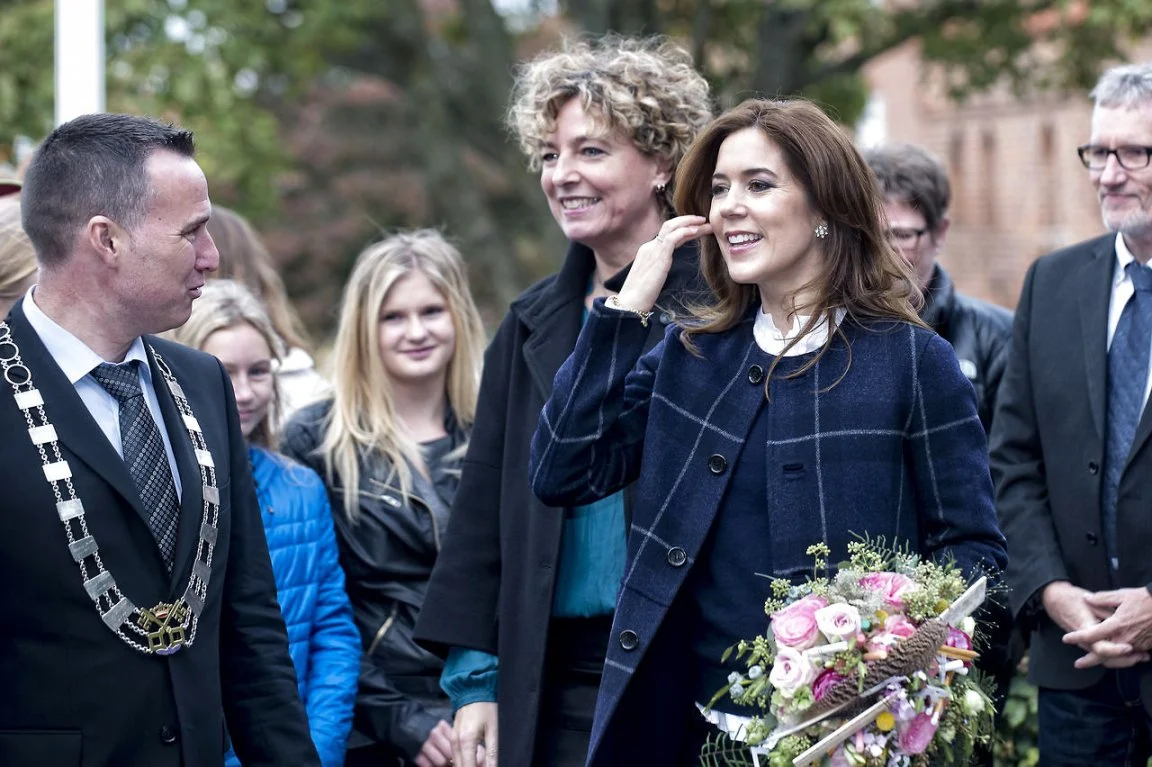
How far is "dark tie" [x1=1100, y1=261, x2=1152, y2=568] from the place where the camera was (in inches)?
181

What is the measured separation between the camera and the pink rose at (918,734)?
295 centimetres

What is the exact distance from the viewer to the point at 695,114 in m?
4.36

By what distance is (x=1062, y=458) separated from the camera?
15.5ft

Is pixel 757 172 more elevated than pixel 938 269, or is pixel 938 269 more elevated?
pixel 757 172

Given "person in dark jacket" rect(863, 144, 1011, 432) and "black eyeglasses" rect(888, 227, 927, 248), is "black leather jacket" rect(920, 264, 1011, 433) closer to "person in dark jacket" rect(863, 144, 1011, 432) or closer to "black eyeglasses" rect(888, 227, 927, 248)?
"person in dark jacket" rect(863, 144, 1011, 432)

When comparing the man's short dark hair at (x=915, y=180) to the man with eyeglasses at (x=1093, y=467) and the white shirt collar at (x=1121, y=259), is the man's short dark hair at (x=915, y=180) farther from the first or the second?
the white shirt collar at (x=1121, y=259)

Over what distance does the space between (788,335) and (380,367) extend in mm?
2107

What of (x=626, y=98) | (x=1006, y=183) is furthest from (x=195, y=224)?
(x=1006, y=183)

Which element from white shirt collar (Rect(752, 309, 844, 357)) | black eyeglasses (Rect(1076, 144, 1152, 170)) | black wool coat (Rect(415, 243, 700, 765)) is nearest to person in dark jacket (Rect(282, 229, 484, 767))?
black wool coat (Rect(415, 243, 700, 765))

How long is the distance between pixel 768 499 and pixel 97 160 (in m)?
1.63

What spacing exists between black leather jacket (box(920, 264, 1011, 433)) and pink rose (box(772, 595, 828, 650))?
8.28ft

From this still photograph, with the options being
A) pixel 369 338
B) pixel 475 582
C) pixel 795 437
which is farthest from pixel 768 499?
pixel 369 338

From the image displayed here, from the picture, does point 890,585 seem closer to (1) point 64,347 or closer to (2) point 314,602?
(1) point 64,347

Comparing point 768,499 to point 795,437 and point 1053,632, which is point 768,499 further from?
point 1053,632
